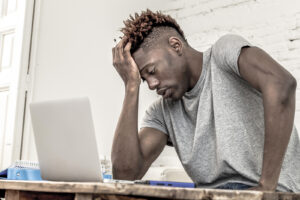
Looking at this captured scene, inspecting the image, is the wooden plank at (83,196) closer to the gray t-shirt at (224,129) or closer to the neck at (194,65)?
the gray t-shirt at (224,129)

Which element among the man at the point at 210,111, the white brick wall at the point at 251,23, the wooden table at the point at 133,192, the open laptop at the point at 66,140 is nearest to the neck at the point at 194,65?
the man at the point at 210,111

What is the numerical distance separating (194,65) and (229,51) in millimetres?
217

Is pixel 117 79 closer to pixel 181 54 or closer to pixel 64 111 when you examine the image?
pixel 181 54

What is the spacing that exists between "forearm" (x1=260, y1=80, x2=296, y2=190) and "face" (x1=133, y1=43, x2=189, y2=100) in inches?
15.7

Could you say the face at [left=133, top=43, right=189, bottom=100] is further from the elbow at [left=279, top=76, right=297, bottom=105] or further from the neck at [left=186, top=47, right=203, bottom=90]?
the elbow at [left=279, top=76, right=297, bottom=105]

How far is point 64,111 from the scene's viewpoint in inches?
40.1

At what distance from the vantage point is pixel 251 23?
116 inches

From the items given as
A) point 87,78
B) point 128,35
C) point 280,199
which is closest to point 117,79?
point 87,78

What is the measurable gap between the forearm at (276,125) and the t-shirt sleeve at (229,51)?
18cm

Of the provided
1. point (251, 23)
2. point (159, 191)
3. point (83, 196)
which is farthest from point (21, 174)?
point (251, 23)

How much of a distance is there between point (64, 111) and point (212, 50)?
68 cm

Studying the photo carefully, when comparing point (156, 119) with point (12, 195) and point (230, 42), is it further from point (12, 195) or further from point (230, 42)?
point (12, 195)

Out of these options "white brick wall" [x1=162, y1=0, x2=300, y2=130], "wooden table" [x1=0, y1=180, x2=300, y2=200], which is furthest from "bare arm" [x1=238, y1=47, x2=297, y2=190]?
"white brick wall" [x1=162, y1=0, x2=300, y2=130]

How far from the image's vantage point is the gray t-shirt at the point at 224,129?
4.43ft
